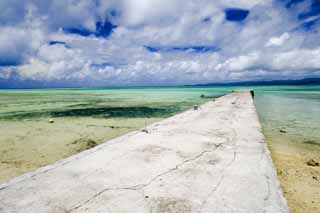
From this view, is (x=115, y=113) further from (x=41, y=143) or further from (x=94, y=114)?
(x=41, y=143)

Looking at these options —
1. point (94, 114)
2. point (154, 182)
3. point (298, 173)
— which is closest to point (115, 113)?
point (94, 114)

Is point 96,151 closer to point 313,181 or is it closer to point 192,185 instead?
point 192,185

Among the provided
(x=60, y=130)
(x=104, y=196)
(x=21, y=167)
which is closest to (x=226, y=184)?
(x=104, y=196)

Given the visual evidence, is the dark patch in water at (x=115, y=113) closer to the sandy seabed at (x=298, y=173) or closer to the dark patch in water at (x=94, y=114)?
the dark patch in water at (x=94, y=114)

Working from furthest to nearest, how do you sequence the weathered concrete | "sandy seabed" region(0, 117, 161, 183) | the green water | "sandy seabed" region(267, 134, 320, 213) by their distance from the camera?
the green water, "sandy seabed" region(0, 117, 161, 183), "sandy seabed" region(267, 134, 320, 213), the weathered concrete

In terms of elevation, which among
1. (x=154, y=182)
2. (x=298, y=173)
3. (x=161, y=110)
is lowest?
(x=298, y=173)

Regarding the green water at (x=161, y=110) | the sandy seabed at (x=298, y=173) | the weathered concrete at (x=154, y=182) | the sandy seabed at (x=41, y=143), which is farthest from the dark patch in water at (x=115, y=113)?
the weathered concrete at (x=154, y=182)

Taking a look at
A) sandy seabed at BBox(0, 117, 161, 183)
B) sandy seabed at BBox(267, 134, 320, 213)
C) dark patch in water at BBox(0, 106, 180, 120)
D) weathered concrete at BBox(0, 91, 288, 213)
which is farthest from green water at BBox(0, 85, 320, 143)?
weathered concrete at BBox(0, 91, 288, 213)

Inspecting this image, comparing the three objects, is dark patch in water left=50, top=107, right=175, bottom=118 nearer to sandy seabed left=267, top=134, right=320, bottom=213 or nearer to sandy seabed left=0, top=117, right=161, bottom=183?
sandy seabed left=0, top=117, right=161, bottom=183
